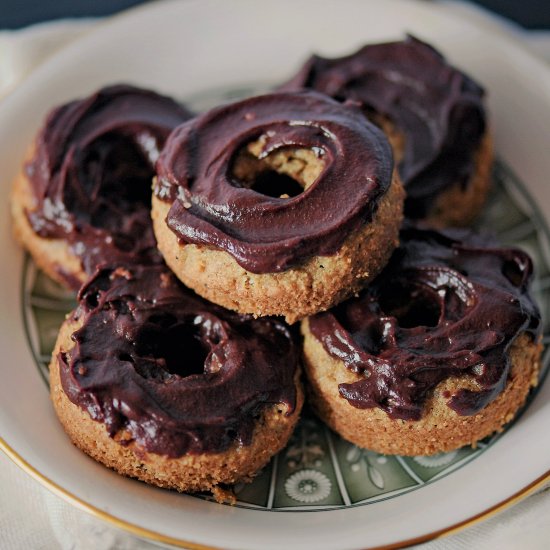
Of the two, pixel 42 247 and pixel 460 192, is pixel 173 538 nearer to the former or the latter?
pixel 42 247

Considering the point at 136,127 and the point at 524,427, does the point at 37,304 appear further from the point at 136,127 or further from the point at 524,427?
the point at 524,427

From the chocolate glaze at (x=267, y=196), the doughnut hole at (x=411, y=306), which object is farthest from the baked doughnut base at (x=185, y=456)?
the chocolate glaze at (x=267, y=196)

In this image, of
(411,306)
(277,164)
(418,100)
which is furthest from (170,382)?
(418,100)

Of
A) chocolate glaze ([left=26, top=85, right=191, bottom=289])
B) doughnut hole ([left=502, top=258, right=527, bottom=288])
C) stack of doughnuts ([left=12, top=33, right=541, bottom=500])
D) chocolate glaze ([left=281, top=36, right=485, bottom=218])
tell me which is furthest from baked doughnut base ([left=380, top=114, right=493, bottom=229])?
chocolate glaze ([left=26, top=85, right=191, bottom=289])

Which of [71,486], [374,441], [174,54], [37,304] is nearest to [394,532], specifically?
[374,441]

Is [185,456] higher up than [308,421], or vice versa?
[185,456]

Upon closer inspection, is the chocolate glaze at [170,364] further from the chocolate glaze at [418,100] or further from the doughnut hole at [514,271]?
the chocolate glaze at [418,100]

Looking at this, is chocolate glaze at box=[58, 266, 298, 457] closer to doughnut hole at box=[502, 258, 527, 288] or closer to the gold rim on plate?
the gold rim on plate
